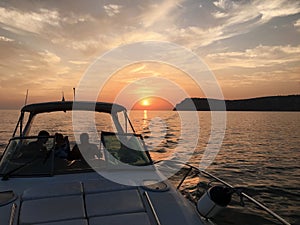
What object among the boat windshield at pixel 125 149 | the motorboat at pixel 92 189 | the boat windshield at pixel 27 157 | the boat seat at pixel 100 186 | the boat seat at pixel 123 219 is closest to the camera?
the boat seat at pixel 123 219

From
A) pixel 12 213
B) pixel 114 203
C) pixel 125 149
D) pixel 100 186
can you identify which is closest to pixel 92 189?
pixel 100 186

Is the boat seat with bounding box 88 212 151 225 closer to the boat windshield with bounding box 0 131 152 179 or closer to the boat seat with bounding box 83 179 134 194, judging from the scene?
the boat seat with bounding box 83 179 134 194

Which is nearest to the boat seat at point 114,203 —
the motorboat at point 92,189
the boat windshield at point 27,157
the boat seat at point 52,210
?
the motorboat at point 92,189

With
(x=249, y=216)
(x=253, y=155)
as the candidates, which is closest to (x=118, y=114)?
(x=249, y=216)

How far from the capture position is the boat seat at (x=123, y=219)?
10.3ft

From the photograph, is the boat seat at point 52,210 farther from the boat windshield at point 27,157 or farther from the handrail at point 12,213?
the boat windshield at point 27,157

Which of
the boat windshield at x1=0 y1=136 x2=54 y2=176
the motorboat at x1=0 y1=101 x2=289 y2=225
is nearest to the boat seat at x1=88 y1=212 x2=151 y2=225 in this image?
the motorboat at x1=0 y1=101 x2=289 y2=225

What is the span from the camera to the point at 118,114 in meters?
6.45

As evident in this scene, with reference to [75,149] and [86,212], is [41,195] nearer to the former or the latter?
[86,212]

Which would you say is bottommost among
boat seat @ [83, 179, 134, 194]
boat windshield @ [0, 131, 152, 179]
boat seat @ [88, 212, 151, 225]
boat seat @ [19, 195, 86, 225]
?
boat seat @ [88, 212, 151, 225]

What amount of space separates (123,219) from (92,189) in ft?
2.86

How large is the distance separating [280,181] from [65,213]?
11.4 meters

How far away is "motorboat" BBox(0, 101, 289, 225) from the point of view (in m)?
3.30

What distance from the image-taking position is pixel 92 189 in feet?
12.8
